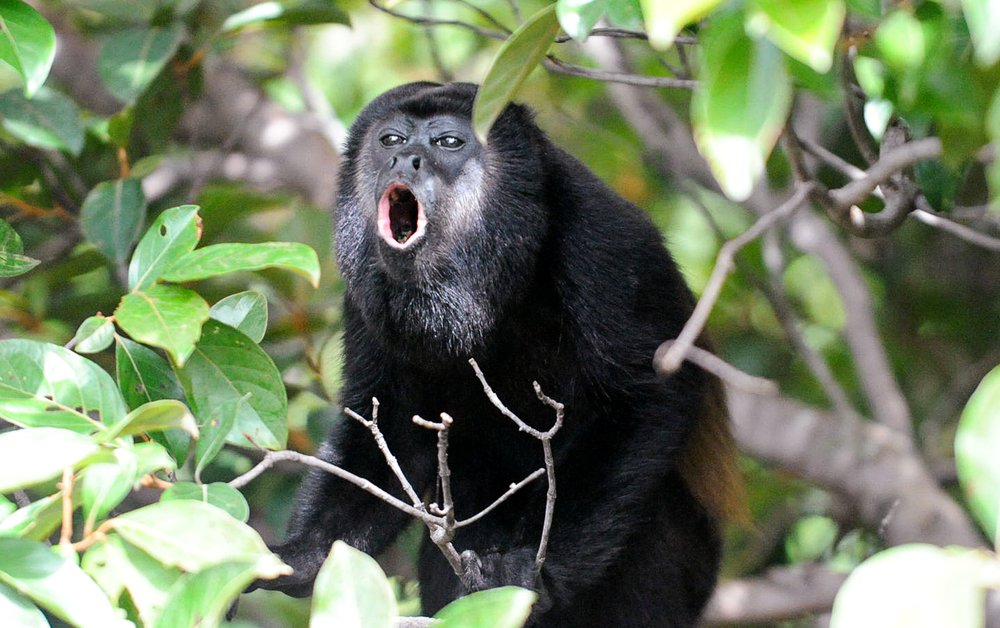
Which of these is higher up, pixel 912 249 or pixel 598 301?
pixel 598 301

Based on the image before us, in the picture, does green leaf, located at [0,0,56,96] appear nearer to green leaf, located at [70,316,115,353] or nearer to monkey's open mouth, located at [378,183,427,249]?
green leaf, located at [70,316,115,353]

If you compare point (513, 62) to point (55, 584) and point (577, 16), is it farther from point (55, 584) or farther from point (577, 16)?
point (55, 584)

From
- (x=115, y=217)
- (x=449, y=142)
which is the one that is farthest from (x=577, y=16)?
(x=115, y=217)

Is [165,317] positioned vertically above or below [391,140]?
above

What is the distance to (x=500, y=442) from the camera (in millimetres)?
2988

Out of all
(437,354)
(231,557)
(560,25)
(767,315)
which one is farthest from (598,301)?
(767,315)

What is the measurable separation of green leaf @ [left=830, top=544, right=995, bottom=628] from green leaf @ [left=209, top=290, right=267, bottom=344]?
1346mm

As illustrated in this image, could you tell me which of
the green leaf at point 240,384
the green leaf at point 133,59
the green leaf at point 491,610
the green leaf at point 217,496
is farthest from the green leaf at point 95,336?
the green leaf at point 133,59

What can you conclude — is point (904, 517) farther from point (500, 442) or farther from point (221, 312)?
point (221, 312)

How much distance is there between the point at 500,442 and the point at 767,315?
6.96 ft

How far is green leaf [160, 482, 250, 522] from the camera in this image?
5.81 feet

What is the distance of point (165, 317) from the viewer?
73.9 inches

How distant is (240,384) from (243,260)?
0.28 m

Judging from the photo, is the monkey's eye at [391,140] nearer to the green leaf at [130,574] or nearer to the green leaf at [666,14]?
the green leaf at [130,574]
